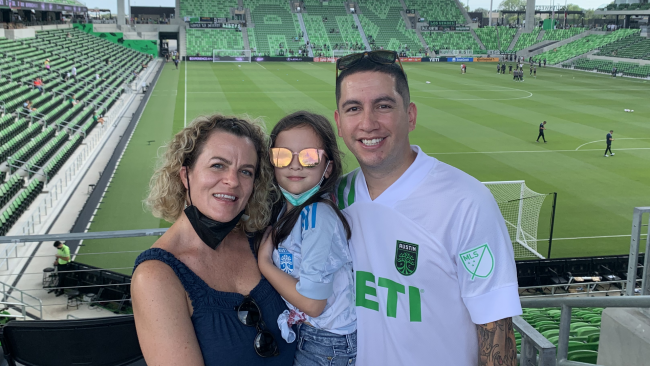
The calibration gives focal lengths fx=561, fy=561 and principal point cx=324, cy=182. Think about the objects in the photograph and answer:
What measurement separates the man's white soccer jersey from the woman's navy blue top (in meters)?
0.59

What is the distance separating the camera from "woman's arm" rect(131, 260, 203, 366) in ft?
7.68

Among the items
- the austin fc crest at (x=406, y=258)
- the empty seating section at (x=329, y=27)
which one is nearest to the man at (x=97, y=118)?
the austin fc crest at (x=406, y=258)

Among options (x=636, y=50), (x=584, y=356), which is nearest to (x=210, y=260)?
(x=584, y=356)

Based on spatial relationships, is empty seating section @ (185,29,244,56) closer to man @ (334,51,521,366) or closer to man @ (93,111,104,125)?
man @ (93,111,104,125)

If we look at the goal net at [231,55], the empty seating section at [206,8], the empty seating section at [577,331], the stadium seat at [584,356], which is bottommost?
the empty seating section at [577,331]

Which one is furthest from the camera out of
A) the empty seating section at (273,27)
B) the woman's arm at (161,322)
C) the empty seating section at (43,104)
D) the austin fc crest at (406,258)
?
the empty seating section at (273,27)

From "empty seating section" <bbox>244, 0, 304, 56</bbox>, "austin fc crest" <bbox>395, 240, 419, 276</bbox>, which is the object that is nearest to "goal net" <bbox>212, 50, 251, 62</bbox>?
"empty seating section" <bbox>244, 0, 304, 56</bbox>

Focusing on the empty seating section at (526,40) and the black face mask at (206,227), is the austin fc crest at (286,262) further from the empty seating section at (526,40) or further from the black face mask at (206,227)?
the empty seating section at (526,40)

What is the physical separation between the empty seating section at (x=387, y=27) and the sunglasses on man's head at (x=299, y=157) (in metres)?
70.7

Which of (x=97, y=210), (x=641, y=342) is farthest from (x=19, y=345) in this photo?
Answer: (x=97, y=210)

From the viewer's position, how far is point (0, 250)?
462 inches

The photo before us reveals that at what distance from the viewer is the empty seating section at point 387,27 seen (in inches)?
2945

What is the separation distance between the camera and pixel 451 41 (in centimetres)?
7694

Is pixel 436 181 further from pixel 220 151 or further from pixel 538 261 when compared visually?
pixel 538 261
